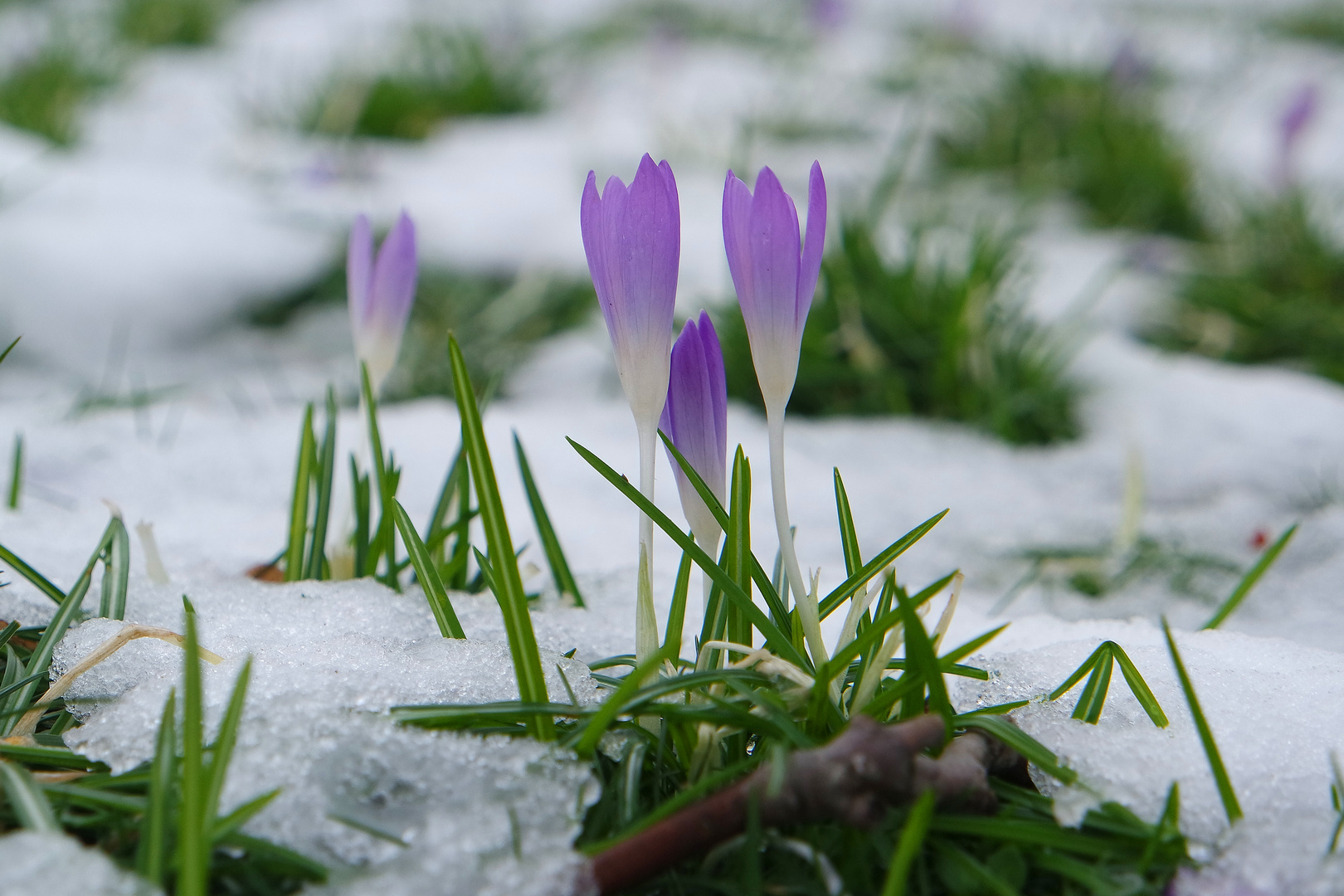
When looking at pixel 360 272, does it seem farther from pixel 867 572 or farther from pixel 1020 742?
pixel 1020 742

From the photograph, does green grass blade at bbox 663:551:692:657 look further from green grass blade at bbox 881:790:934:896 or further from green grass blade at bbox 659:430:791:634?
green grass blade at bbox 881:790:934:896

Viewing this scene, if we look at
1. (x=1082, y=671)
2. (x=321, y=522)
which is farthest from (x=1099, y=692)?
(x=321, y=522)

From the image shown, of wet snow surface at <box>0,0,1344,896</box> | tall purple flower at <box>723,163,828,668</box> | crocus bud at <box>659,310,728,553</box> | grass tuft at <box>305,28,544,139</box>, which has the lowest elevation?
wet snow surface at <box>0,0,1344,896</box>

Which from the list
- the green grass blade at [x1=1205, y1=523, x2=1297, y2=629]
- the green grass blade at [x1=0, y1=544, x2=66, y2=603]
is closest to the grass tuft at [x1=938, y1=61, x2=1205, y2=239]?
the green grass blade at [x1=1205, y1=523, x2=1297, y2=629]

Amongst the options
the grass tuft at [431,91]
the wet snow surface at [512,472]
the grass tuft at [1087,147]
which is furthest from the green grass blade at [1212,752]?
the grass tuft at [431,91]

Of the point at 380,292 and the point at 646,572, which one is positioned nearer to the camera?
the point at 646,572
